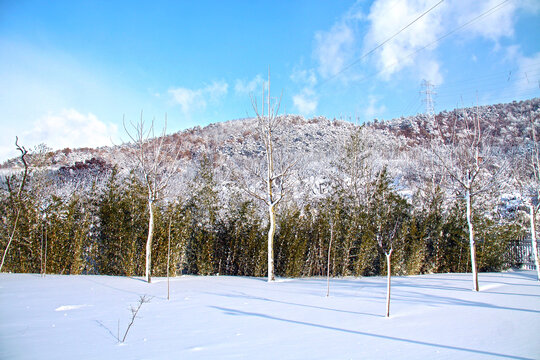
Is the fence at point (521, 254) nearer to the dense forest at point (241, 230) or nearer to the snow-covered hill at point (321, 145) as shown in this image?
the dense forest at point (241, 230)

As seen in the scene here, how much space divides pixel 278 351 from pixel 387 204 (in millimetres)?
6567

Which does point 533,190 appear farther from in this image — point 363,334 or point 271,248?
point 363,334

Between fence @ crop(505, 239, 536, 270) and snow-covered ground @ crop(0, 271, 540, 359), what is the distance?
4.49 m

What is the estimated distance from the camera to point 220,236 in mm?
7457

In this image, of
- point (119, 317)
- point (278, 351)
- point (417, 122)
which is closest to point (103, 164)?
point (119, 317)

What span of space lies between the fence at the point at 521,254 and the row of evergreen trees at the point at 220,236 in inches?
21.0

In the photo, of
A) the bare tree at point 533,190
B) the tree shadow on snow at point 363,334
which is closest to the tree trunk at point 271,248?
the tree shadow on snow at point 363,334

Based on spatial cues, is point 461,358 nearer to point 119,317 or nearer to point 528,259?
point 119,317

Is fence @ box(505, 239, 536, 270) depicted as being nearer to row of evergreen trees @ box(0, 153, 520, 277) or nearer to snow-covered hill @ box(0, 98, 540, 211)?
row of evergreen trees @ box(0, 153, 520, 277)

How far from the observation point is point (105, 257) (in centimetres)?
666

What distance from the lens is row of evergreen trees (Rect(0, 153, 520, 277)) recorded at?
21.3ft

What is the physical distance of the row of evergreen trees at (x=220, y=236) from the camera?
256 inches

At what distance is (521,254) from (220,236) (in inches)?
335

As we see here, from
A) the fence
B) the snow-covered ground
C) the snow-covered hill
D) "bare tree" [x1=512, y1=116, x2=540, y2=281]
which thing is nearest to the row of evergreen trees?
the fence
